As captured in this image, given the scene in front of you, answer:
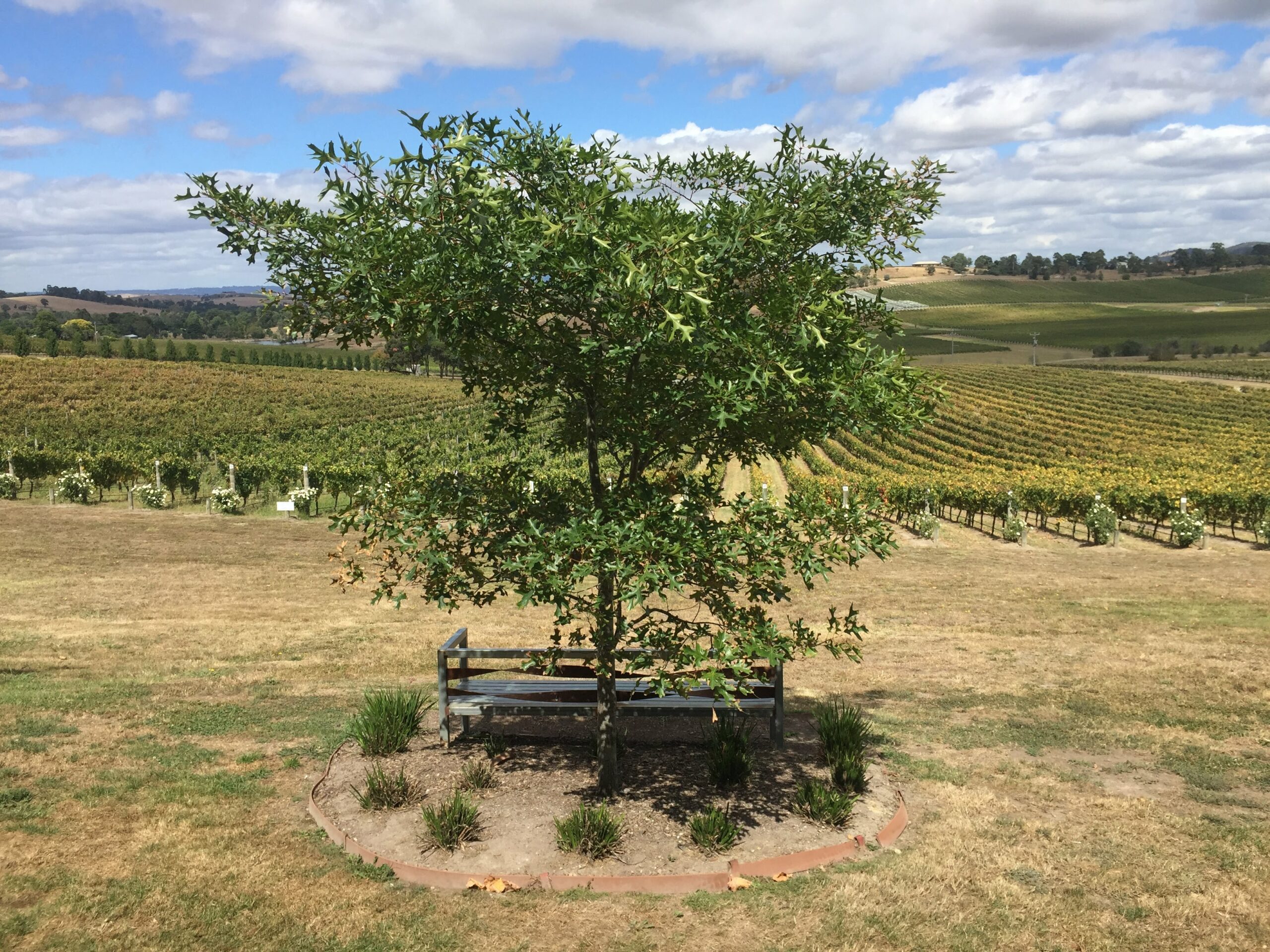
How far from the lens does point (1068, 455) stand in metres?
53.2

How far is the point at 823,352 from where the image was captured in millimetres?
5812

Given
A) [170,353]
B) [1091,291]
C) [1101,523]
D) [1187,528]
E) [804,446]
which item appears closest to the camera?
[1187,528]

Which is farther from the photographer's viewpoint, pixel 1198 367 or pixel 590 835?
pixel 1198 367

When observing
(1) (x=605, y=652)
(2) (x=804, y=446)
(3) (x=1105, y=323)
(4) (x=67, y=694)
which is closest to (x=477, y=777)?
(1) (x=605, y=652)

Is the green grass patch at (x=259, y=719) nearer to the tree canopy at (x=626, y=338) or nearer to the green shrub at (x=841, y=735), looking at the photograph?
the tree canopy at (x=626, y=338)

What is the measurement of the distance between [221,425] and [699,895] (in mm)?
58684

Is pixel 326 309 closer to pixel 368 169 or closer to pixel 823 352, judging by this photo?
pixel 368 169

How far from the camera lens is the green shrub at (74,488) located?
30.6 metres

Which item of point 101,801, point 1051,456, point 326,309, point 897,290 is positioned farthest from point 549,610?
point 897,290

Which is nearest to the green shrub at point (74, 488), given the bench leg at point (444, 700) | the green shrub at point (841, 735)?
the bench leg at point (444, 700)

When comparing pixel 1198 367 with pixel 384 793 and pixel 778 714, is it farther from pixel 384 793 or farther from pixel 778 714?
pixel 384 793

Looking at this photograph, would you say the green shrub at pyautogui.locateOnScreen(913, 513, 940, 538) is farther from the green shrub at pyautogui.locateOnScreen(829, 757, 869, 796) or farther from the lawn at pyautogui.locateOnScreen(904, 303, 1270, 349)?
the lawn at pyautogui.locateOnScreen(904, 303, 1270, 349)

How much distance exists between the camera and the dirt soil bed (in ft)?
20.3

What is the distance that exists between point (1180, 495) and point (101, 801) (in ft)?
114
